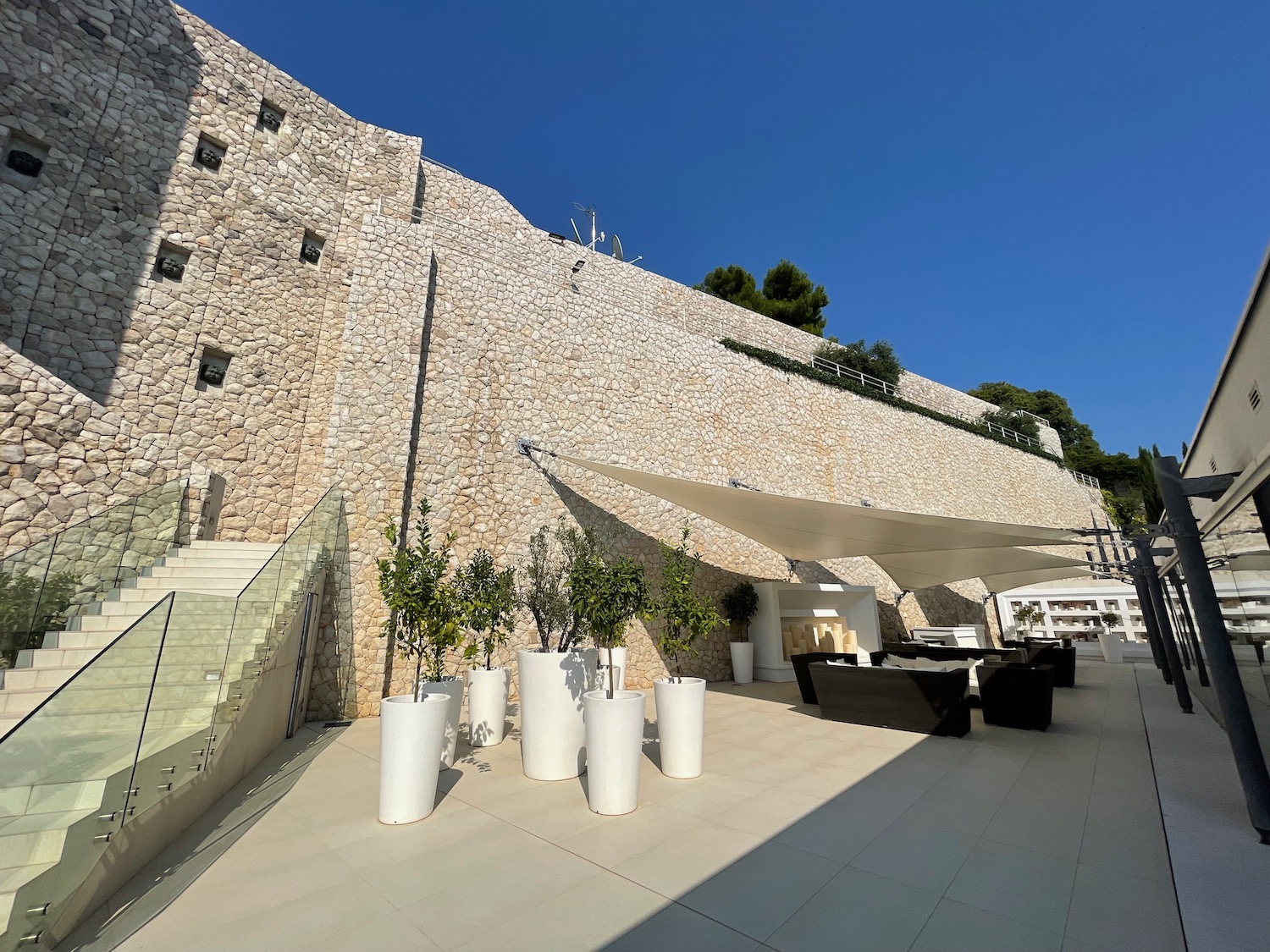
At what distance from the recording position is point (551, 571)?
23.0 ft

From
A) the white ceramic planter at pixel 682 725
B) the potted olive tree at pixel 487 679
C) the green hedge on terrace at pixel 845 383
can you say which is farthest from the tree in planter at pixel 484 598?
the green hedge on terrace at pixel 845 383

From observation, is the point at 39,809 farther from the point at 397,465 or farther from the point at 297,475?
the point at 297,475

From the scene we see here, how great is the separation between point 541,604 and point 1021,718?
17.0 feet

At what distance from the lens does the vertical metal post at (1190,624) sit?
244 inches

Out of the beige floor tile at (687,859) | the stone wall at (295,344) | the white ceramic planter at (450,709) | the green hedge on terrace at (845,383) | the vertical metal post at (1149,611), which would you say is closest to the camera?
the beige floor tile at (687,859)

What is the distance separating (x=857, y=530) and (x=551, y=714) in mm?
4128

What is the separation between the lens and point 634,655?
7.44 metres

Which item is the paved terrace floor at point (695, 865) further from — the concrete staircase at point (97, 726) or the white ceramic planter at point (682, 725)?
the concrete staircase at point (97, 726)

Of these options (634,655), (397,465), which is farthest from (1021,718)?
(397,465)

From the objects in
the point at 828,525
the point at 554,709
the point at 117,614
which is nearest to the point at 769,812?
the point at 554,709

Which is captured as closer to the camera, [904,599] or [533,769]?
[533,769]

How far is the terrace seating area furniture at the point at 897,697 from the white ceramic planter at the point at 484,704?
3159mm

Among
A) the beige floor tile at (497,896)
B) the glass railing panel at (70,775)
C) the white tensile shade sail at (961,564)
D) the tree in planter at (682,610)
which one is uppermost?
the white tensile shade sail at (961,564)

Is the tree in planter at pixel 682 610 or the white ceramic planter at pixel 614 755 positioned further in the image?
the tree in planter at pixel 682 610
